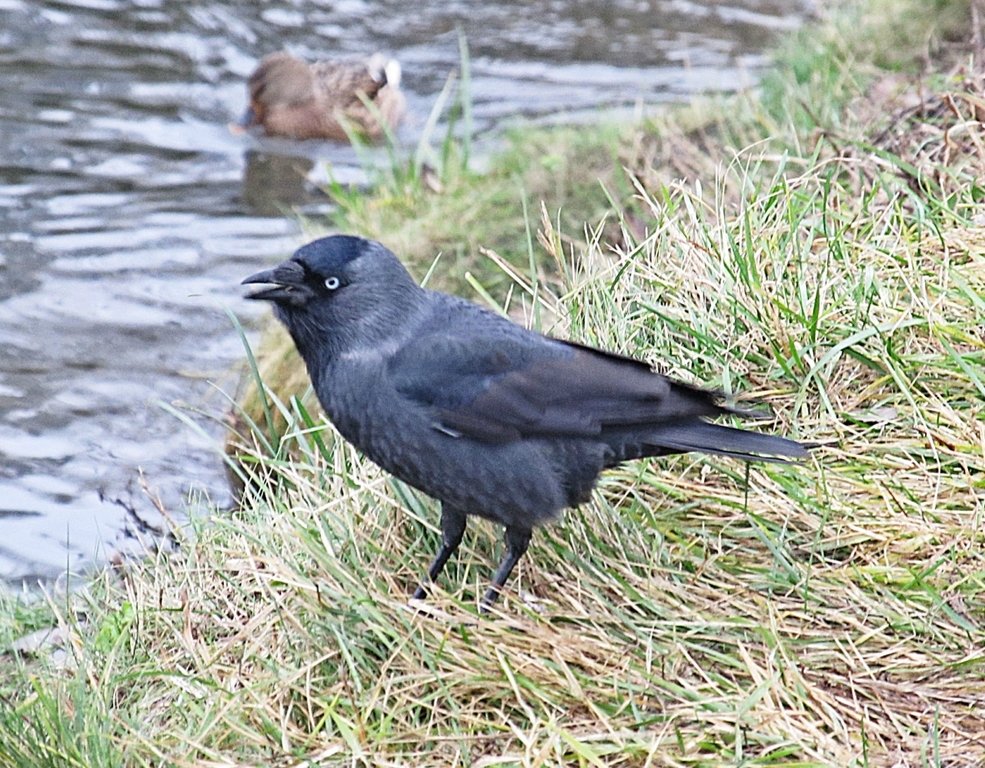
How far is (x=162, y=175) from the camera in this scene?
8.09m

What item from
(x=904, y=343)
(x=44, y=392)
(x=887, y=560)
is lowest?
(x=44, y=392)

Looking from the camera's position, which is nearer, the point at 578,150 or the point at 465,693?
the point at 465,693

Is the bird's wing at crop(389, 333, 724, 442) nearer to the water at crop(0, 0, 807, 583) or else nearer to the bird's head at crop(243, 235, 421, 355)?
the bird's head at crop(243, 235, 421, 355)

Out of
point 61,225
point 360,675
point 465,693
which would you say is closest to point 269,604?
point 360,675

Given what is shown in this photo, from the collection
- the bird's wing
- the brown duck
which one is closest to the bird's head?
the bird's wing

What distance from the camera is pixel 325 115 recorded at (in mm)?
8883

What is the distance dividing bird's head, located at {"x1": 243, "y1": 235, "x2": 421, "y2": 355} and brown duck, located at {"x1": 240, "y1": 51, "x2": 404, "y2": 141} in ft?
16.4

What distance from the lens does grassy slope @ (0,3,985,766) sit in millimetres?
2955

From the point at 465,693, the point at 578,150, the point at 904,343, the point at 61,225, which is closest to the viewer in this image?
the point at 465,693

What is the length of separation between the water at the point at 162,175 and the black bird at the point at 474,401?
1.98 feet

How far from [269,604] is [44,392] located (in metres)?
2.90

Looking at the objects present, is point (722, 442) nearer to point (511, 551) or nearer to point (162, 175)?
point (511, 551)

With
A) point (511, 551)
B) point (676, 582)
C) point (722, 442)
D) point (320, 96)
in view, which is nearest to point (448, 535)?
point (511, 551)

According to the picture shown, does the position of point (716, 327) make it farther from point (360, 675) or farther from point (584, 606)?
point (360, 675)
